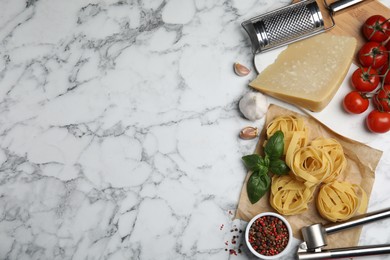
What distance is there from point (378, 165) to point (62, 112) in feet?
4.36

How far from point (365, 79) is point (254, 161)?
0.54 metres

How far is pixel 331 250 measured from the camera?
2.22m

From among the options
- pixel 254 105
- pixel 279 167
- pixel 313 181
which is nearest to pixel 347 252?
pixel 313 181

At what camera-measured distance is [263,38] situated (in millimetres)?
2295

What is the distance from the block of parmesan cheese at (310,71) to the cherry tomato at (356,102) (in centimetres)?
7

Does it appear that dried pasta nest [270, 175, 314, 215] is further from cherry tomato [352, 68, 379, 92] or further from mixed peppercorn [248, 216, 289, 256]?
cherry tomato [352, 68, 379, 92]

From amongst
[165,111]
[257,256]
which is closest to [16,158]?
[165,111]

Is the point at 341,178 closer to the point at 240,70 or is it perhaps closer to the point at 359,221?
the point at 359,221

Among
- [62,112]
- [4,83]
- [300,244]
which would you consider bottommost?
[300,244]

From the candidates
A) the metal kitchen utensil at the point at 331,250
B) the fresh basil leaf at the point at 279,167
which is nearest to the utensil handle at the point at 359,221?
the metal kitchen utensil at the point at 331,250

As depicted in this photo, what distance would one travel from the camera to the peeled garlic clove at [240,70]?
2338 millimetres

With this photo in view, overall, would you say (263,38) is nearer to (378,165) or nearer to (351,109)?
(351,109)

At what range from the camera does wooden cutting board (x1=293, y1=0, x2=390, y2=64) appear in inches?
91.9

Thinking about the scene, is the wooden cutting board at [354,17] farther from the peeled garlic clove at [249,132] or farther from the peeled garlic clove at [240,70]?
the peeled garlic clove at [249,132]
